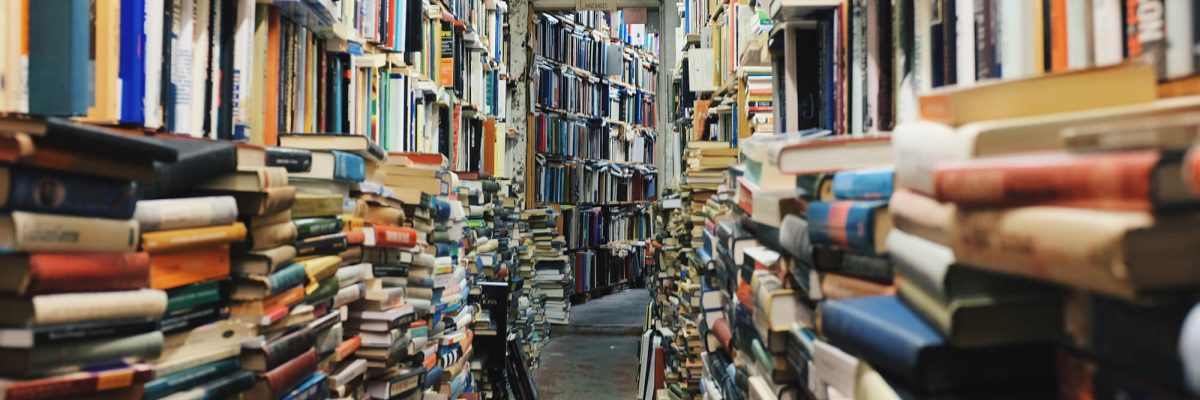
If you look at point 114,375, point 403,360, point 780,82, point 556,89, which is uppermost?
point 556,89

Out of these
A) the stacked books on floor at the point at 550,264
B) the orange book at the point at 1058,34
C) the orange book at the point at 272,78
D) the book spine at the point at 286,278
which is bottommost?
the stacked books on floor at the point at 550,264

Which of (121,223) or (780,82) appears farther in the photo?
(780,82)

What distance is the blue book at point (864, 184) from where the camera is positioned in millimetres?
882

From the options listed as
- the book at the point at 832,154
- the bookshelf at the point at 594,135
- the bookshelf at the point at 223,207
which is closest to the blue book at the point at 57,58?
the bookshelf at the point at 223,207

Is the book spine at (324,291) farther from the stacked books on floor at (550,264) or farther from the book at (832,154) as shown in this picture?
the stacked books on floor at (550,264)

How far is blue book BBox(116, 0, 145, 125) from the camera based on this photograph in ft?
4.60

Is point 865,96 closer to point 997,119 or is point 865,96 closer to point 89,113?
point 997,119

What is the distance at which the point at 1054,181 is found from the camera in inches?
20.5

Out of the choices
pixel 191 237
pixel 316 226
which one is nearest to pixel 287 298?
pixel 316 226

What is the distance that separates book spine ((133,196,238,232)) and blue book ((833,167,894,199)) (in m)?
0.78

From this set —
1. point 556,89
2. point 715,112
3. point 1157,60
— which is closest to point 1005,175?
point 1157,60

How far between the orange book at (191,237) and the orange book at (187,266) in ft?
0.04

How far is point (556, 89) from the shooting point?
8.38m

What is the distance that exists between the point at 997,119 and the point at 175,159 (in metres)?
0.83
